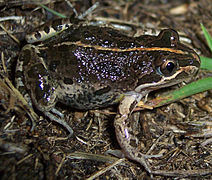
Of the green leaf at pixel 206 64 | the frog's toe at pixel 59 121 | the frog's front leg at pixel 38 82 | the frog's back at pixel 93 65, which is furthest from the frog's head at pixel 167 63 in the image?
the frog's front leg at pixel 38 82

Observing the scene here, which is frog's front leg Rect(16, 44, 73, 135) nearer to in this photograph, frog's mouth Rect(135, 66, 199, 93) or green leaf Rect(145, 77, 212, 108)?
frog's mouth Rect(135, 66, 199, 93)

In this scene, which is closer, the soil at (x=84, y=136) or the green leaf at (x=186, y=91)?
the soil at (x=84, y=136)

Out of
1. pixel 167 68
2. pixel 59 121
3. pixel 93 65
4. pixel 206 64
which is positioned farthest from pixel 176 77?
pixel 59 121

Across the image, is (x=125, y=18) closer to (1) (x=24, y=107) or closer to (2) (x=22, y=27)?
(2) (x=22, y=27)

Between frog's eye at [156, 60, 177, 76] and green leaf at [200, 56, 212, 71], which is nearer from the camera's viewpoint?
frog's eye at [156, 60, 177, 76]

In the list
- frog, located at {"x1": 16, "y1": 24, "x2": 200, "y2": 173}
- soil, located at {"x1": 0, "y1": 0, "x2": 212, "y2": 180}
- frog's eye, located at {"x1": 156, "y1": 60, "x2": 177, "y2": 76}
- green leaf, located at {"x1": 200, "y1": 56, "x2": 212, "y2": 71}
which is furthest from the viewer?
green leaf, located at {"x1": 200, "y1": 56, "x2": 212, "y2": 71}

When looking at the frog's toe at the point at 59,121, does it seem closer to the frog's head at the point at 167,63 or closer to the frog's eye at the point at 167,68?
the frog's head at the point at 167,63

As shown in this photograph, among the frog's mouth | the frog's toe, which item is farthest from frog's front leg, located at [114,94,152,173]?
the frog's toe

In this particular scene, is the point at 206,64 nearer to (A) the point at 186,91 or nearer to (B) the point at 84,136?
(A) the point at 186,91
